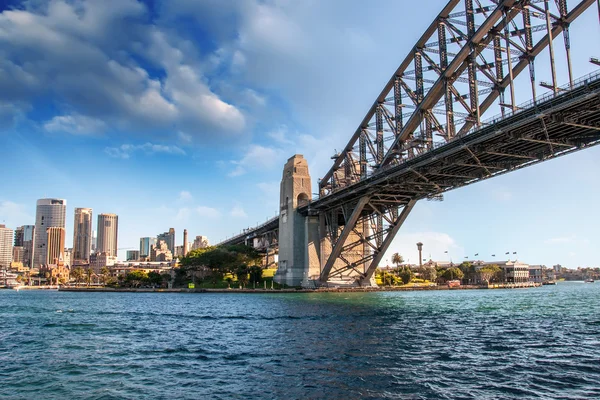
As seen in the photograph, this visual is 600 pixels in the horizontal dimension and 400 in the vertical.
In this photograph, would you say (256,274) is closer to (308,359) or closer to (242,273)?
(242,273)

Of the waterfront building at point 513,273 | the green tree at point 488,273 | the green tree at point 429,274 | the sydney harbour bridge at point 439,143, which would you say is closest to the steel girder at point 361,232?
the sydney harbour bridge at point 439,143

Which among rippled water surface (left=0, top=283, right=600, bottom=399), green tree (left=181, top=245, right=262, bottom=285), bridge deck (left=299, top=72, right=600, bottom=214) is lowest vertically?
rippled water surface (left=0, top=283, right=600, bottom=399)

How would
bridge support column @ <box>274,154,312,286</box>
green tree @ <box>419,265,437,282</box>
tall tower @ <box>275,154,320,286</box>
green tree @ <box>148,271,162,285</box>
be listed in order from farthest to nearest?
green tree @ <box>419,265,437,282</box>, green tree @ <box>148,271,162,285</box>, bridge support column @ <box>274,154,312,286</box>, tall tower @ <box>275,154,320,286</box>

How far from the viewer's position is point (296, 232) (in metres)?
86.9

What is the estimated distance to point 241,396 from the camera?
15.0 metres

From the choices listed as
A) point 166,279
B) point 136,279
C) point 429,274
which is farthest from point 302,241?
point 429,274

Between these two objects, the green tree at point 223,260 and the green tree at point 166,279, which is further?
the green tree at point 166,279

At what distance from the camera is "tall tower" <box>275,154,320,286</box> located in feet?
281

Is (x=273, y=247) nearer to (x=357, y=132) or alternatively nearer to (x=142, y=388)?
(x=357, y=132)

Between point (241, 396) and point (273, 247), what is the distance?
110022mm

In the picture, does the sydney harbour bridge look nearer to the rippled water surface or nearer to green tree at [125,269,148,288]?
the rippled water surface

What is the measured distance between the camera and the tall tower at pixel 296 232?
85.6m

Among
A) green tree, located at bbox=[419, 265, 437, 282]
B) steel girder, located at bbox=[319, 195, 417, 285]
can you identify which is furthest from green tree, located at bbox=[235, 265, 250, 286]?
green tree, located at bbox=[419, 265, 437, 282]

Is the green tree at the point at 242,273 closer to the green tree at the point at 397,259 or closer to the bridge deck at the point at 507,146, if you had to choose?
the bridge deck at the point at 507,146
